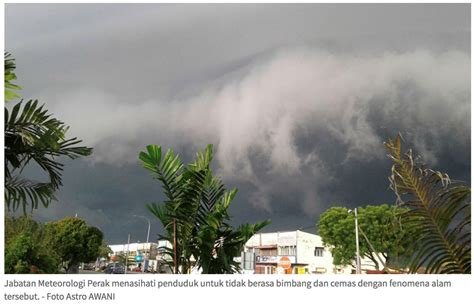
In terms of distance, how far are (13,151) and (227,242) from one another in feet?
6.34

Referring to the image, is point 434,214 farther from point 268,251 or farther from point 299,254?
point 268,251

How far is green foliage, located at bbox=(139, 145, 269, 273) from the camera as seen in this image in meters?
3.54

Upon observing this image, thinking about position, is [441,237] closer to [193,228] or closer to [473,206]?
[473,206]

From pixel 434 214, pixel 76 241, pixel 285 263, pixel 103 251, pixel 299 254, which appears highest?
pixel 103 251

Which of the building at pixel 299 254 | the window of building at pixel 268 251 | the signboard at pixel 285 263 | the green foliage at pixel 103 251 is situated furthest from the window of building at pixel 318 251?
the green foliage at pixel 103 251

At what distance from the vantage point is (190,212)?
11.8ft

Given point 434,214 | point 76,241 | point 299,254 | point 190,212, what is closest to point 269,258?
point 299,254

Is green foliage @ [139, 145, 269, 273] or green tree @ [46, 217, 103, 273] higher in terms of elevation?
green tree @ [46, 217, 103, 273]

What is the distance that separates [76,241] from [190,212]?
97.0 ft

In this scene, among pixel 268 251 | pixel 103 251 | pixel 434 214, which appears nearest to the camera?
pixel 434 214

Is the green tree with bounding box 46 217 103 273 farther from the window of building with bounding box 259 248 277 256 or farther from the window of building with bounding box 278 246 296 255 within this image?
the window of building with bounding box 278 246 296 255

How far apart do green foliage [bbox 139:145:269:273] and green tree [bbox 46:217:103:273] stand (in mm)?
28275

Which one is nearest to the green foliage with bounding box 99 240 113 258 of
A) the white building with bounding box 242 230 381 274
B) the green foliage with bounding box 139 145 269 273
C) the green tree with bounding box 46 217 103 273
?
the green tree with bounding box 46 217 103 273
